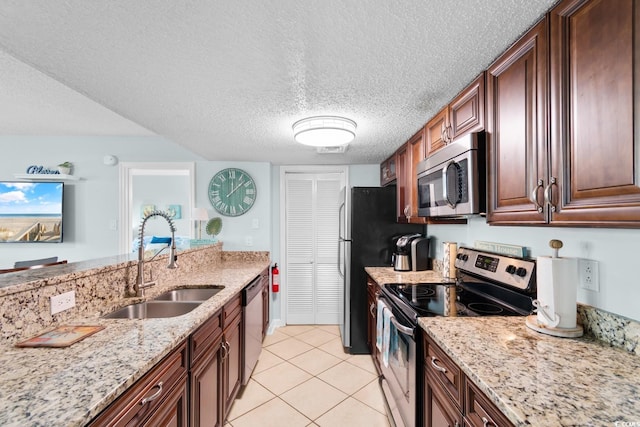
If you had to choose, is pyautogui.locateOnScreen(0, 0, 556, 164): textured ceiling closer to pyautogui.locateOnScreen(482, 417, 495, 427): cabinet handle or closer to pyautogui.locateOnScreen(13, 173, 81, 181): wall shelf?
pyautogui.locateOnScreen(482, 417, 495, 427): cabinet handle

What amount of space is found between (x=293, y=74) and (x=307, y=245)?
2.69 m

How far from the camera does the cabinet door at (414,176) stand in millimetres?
2246

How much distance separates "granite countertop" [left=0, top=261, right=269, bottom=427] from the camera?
69 centimetres

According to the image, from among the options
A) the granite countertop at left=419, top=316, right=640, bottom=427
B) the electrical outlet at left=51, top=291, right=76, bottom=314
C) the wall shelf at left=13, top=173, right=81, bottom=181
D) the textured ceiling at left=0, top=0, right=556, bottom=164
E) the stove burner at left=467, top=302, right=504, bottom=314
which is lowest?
the stove burner at left=467, top=302, right=504, bottom=314

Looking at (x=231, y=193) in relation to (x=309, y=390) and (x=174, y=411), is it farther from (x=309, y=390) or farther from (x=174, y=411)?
(x=174, y=411)

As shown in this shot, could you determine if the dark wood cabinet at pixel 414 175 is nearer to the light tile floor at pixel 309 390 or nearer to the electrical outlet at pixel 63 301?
the light tile floor at pixel 309 390

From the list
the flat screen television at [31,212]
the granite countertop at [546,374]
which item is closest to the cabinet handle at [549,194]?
the granite countertop at [546,374]

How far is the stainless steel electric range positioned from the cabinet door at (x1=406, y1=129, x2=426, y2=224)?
461 millimetres

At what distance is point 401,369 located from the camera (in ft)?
5.50

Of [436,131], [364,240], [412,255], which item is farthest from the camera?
[364,240]

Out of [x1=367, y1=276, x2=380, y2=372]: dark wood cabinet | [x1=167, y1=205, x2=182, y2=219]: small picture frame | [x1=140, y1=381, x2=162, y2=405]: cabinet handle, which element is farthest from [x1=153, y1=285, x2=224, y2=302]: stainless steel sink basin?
[x1=167, y1=205, x2=182, y2=219]: small picture frame

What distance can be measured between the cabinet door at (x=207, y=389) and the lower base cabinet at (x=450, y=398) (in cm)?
108

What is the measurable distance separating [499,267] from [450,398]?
876 mm

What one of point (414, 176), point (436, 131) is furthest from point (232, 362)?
point (436, 131)
